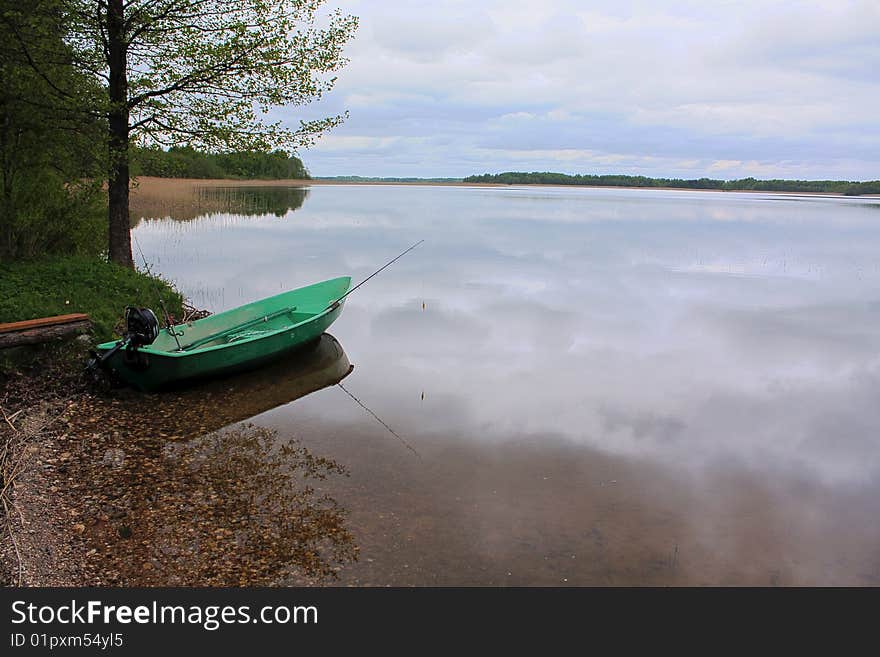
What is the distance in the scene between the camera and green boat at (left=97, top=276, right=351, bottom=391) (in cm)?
782

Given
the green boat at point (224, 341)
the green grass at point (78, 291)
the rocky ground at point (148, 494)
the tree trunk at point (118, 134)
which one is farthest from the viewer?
the tree trunk at point (118, 134)

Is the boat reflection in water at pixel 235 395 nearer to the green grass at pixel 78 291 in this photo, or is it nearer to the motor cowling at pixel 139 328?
the motor cowling at pixel 139 328

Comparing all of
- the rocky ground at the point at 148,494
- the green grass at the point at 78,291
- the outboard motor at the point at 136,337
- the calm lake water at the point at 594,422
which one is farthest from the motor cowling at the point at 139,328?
the calm lake water at the point at 594,422

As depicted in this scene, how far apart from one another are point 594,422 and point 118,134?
375 inches

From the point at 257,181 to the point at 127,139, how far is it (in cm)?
8520

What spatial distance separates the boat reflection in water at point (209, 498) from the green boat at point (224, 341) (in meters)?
0.37

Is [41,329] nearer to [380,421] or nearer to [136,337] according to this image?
[136,337]

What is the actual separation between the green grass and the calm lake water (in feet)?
9.54

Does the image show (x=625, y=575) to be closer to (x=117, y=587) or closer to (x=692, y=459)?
(x=692, y=459)

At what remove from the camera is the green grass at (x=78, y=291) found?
29.0ft

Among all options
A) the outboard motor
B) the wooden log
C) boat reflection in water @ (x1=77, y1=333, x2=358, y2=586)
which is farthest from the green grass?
boat reflection in water @ (x1=77, y1=333, x2=358, y2=586)

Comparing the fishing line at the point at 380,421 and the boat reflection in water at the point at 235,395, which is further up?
the boat reflection in water at the point at 235,395

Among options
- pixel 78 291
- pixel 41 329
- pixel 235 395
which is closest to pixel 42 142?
pixel 78 291

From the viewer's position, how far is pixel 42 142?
37.7 feet
